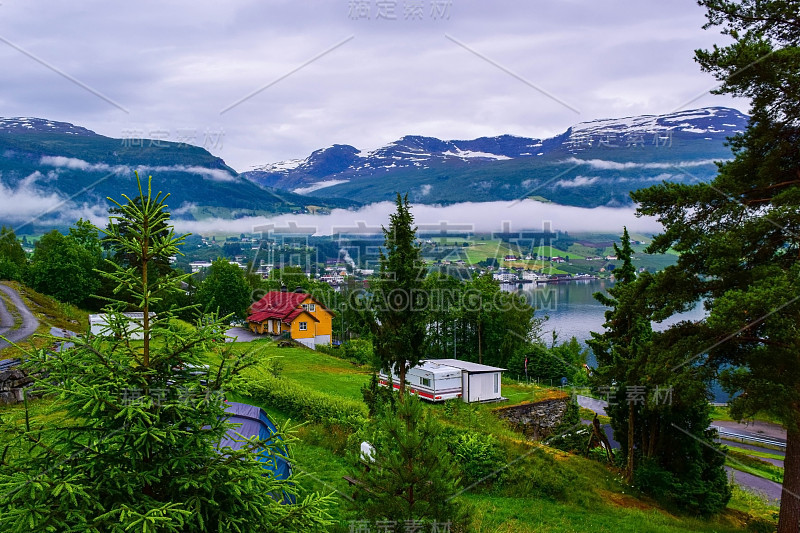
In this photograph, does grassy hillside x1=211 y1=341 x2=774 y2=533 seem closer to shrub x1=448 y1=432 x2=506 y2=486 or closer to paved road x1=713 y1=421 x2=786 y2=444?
shrub x1=448 y1=432 x2=506 y2=486

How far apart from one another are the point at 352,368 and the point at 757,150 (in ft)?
95.2

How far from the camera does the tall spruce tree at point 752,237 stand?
1016 centimetres

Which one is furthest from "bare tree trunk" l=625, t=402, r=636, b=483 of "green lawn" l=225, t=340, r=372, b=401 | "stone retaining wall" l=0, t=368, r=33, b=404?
"stone retaining wall" l=0, t=368, r=33, b=404

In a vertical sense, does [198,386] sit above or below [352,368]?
above

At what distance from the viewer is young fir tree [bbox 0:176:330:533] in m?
3.80

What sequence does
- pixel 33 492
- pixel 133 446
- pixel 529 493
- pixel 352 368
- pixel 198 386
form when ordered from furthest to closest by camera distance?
1. pixel 352 368
2. pixel 529 493
3. pixel 198 386
4. pixel 133 446
5. pixel 33 492

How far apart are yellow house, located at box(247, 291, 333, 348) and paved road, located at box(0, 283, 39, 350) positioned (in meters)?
21.5

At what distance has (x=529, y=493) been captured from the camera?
13203mm

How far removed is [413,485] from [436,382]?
23085 mm

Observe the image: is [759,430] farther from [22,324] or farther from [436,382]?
[22,324]

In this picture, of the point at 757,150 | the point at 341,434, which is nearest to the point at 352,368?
the point at 341,434

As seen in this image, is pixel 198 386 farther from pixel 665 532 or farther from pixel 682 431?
pixel 682 431

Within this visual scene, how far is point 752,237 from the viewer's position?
1119cm

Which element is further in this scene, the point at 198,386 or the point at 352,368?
the point at 352,368
